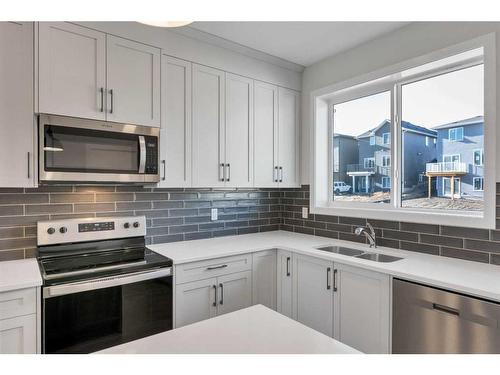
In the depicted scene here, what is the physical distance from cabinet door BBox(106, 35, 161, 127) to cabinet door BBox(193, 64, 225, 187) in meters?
0.33

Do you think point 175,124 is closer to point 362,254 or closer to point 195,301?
point 195,301

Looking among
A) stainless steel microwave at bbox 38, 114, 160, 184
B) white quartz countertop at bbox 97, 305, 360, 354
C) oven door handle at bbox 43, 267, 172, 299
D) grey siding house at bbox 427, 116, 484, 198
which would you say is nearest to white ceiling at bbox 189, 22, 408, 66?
grey siding house at bbox 427, 116, 484, 198

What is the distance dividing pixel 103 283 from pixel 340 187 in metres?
2.18

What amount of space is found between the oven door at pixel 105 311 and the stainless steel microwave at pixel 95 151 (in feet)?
2.10

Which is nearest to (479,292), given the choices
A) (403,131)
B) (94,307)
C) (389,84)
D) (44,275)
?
(403,131)

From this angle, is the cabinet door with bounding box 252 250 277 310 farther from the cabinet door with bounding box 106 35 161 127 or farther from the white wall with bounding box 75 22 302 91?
the white wall with bounding box 75 22 302 91

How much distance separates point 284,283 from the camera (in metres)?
2.56

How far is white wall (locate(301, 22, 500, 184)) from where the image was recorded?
79.7 inches

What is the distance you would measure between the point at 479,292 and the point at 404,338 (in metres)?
0.50

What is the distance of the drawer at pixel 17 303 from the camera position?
1509mm

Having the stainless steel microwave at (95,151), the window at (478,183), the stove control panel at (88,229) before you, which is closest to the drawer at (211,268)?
the stove control panel at (88,229)

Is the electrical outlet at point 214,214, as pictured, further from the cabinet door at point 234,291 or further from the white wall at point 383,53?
the white wall at point 383,53

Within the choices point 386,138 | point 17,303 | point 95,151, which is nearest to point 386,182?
point 386,138

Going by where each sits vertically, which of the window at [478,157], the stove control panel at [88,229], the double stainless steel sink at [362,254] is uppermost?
the window at [478,157]
